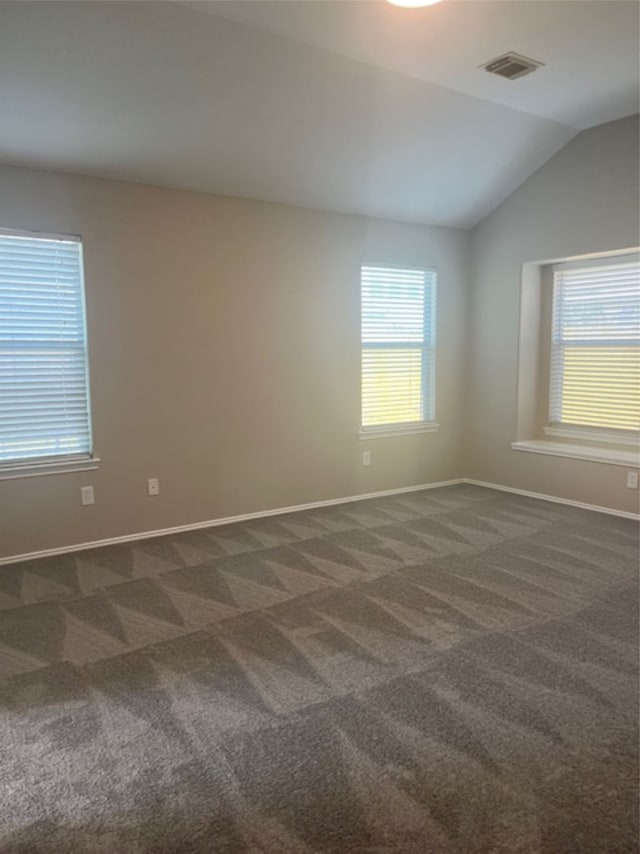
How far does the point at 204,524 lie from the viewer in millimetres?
4215

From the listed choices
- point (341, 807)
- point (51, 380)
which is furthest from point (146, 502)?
point (341, 807)

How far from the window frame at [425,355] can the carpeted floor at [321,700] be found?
1.60 metres

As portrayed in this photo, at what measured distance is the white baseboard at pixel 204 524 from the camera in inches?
143

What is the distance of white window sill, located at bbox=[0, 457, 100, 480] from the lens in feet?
11.4

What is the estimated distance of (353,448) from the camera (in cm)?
491

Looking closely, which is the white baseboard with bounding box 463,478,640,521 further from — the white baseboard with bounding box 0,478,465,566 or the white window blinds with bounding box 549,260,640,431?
the white window blinds with bounding box 549,260,640,431

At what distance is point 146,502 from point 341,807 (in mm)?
2768

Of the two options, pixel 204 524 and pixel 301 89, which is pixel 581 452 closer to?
pixel 204 524

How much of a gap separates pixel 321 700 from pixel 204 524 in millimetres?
2297

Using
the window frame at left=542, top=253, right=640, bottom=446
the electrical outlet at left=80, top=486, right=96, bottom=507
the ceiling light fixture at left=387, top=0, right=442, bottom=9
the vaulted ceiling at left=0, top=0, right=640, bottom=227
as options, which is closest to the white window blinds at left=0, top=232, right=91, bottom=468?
the electrical outlet at left=80, top=486, right=96, bottom=507

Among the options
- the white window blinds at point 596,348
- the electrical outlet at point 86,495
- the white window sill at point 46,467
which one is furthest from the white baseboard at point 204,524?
the white window blinds at point 596,348

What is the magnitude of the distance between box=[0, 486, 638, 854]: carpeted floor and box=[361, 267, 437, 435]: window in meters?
1.72

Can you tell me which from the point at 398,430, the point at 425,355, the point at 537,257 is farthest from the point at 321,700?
the point at 537,257

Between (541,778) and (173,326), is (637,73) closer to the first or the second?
(173,326)
